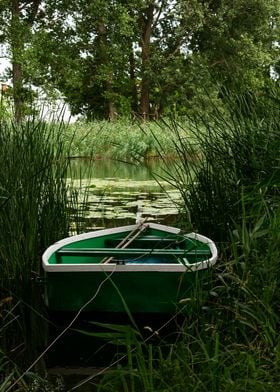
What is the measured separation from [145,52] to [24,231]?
20935 mm

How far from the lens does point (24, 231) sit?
130 inches

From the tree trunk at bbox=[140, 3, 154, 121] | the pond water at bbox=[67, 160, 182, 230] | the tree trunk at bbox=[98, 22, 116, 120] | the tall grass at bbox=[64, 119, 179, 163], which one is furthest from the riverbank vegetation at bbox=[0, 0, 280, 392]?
the tree trunk at bbox=[140, 3, 154, 121]

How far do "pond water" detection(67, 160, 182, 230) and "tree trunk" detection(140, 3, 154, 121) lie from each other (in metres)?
12.7

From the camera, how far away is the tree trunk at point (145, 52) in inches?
927

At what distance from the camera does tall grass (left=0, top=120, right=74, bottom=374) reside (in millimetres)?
3117

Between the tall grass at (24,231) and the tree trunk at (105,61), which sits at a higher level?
the tree trunk at (105,61)

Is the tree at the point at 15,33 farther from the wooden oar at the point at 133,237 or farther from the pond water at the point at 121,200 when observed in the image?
the wooden oar at the point at 133,237

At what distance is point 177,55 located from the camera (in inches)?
958

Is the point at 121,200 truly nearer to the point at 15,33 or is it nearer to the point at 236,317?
the point at 236,317

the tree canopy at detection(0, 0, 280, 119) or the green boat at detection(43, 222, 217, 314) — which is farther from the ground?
the tree canopy at detection(0, 0, 280, 119)

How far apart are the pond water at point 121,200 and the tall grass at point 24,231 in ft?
2.05

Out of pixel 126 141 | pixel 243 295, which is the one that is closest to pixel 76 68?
pixel 126 141

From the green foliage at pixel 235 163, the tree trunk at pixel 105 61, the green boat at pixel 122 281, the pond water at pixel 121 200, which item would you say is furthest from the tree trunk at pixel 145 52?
the green boat at pixel 122 281

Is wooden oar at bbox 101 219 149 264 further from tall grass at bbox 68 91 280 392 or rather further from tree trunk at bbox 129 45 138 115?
tree trunk at bbox 129 45 138 115
